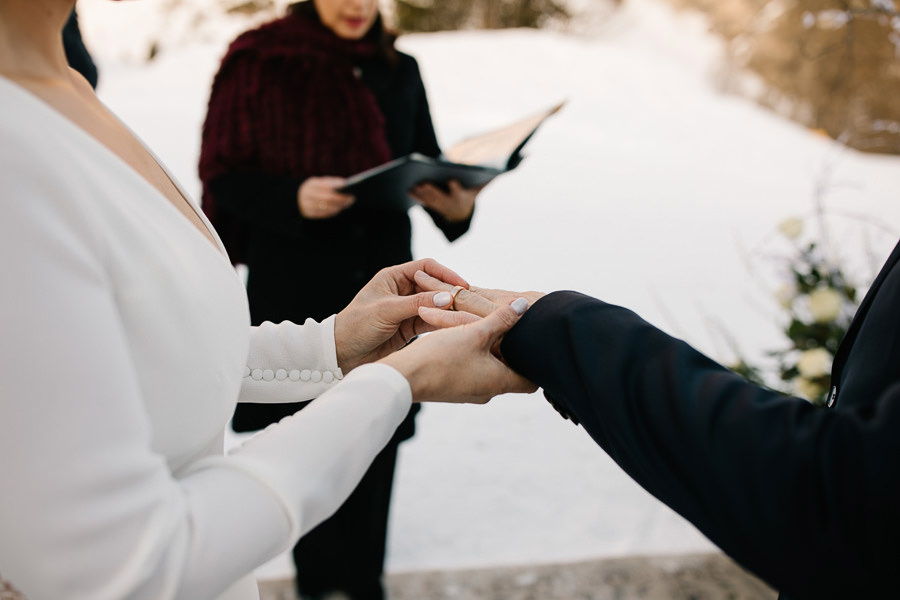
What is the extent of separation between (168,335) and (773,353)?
5.80 ft

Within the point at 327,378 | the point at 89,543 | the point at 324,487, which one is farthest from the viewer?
the point at 327,378

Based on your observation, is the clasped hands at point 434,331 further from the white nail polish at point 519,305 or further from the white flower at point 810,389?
the white flower at point 810,389

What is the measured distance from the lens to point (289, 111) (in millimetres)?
1711

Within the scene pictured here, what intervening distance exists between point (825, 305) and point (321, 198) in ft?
4.31

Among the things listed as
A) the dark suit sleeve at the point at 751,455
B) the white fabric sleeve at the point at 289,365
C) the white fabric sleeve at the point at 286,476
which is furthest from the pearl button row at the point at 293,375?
the dark suit sleeve at the point at 751,455

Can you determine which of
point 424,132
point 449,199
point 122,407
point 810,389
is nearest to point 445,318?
point 122,407

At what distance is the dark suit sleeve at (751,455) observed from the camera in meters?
0.61

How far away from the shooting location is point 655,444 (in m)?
0.73

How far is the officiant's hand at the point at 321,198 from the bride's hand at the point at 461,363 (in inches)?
27.7

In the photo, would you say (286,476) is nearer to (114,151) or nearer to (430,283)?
(114,151)

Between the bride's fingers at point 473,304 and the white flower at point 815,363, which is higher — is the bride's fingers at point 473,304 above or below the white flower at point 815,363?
above

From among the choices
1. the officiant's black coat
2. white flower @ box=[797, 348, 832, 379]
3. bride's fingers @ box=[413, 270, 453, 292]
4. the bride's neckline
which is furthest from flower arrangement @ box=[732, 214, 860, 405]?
the bride's neckline

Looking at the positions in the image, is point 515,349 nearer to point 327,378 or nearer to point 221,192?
point 327,378

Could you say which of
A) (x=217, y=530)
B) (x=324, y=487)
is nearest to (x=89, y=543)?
(x=217, y=530)
